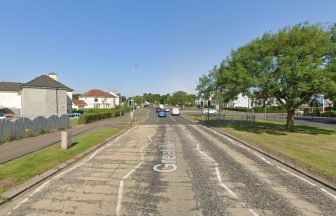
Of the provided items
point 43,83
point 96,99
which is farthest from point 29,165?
point 96,99

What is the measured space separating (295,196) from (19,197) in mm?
7617

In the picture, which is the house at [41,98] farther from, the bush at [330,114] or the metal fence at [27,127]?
the bush at [330,114]

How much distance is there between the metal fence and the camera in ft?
57.9

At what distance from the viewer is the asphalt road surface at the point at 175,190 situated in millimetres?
6266

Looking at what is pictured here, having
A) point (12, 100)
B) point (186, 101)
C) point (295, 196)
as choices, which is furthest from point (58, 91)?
point (186, 101)

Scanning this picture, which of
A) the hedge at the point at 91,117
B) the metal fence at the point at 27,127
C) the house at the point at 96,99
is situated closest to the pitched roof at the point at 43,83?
the hedge at the point at 91,117

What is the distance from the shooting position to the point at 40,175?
9133mm

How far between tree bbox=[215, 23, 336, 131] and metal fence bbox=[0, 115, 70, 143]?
17438 millimetres

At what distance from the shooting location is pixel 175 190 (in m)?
7.66

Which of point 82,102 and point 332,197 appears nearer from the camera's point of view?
point 332,197

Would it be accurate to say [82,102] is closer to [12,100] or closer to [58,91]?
[12,100]

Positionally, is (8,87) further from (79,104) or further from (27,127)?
(79,104)

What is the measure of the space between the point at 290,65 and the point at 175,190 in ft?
55.9

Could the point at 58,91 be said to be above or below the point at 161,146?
above
